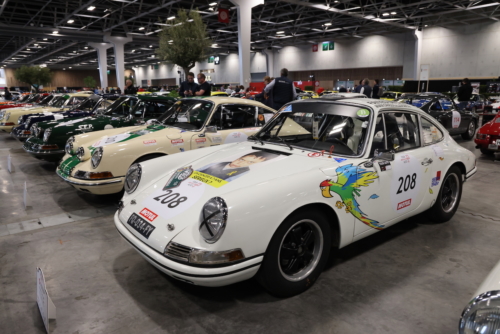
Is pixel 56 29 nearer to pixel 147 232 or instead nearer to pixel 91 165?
pixel 91 165

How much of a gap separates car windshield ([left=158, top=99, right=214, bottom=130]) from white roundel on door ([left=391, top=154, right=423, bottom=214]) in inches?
113

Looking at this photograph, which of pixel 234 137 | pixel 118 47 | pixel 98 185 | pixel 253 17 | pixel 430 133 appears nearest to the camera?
pixel 430 133

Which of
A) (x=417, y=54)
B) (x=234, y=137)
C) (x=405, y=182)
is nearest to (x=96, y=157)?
(x=234, y=137)

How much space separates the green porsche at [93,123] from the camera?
21.4 ft

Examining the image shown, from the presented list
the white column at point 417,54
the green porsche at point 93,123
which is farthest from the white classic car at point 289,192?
the white column at point 417,54

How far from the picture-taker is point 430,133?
381cm

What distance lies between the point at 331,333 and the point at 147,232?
1.45 meters

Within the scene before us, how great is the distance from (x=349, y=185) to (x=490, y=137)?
21.6 feet

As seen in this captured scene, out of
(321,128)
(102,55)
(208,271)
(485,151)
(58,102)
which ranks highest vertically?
(102,55)

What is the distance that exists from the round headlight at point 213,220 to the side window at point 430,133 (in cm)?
252

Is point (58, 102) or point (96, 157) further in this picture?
point (58, 102)

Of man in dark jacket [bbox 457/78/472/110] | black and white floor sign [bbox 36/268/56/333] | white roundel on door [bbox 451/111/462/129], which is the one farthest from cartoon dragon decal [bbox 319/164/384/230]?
man in dark jacket [bbox 457/78/472/110]

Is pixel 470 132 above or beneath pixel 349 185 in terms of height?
beneath

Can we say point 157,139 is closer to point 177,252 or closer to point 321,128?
point 321,128
